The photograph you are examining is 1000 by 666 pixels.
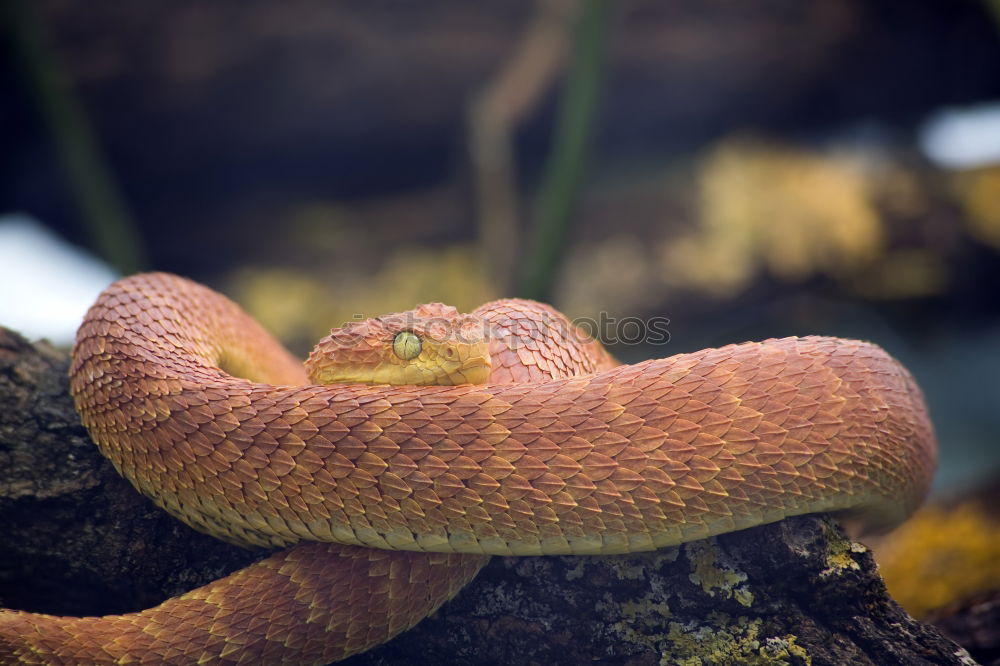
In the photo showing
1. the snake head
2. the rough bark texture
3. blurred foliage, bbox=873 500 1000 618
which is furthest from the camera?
blurred foliage, bbox=873 500 1000 618

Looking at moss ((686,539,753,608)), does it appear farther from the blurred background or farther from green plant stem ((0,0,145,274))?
green plant stem ((0,0,145,274))

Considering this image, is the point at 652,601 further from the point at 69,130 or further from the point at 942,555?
the point at 69,130

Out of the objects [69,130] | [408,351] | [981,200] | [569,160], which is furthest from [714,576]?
[981,200]

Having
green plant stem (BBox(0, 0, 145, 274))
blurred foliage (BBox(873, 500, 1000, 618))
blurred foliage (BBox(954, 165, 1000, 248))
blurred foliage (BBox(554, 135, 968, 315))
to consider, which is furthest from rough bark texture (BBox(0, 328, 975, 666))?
blurred foliage (BBox(954, 165, 1000, 248))

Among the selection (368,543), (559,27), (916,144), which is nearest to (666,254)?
(559,27)

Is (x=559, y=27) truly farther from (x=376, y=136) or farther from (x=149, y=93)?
(x=149, y=93)

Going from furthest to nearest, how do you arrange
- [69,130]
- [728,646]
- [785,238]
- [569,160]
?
1. [785,238]
2. [69,130]
3. [569,160]
4. [728,646]
